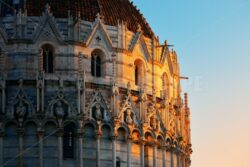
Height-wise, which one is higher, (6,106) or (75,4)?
(75,4)

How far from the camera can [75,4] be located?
56.5 metres

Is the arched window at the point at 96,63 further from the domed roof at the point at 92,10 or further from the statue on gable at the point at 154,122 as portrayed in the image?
the statue on gable at the point at 154,122

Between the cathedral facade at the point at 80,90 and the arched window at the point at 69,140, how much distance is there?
0.05 meters

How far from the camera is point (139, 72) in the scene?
5734 centimetres

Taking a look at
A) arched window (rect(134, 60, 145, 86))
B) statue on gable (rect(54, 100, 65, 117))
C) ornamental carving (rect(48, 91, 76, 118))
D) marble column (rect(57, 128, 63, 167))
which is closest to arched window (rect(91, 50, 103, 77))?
arched window (rect(134, 60, 145, 86))

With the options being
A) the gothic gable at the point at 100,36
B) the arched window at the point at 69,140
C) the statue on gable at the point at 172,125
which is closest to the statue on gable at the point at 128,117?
the arched window at the point at 69,140

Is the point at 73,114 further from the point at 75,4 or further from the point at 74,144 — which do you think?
the point at 75,4

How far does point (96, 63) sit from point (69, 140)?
4.93 meters

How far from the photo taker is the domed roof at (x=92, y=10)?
55659 millimetres

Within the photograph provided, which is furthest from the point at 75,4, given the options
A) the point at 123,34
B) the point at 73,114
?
the point at 73,114

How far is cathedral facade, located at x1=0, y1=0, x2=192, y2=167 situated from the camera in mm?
52781

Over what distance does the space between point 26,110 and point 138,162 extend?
6.92m

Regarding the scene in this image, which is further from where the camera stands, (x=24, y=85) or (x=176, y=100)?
(x=176, y=100)

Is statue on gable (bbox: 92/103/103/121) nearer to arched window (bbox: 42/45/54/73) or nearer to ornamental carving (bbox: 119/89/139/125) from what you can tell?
ornamental carving (bbox: 119/89/139/125)
